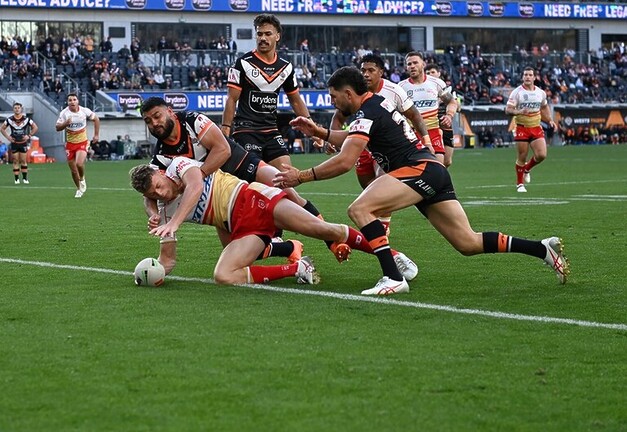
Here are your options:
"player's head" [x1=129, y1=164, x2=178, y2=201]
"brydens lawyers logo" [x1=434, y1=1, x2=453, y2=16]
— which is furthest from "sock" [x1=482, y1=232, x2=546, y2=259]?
"brydens lawyers logo" [x1=434, y1=1, x2=453, y2=16]

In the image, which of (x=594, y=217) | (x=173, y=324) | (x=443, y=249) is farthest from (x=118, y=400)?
(x=594, y=217)

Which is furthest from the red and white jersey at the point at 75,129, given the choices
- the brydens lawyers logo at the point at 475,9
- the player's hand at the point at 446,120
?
the brydens lawyers logo at the point at 475,9

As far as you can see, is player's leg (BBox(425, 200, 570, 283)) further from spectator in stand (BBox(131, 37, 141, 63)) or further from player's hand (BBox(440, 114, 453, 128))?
spectator in stand (BBox(131, 37, 141, 63))

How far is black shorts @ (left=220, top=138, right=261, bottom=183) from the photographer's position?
10656 millimetres

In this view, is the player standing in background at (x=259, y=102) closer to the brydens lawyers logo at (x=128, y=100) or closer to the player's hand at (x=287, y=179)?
the player's hand at (x=287, y=179)

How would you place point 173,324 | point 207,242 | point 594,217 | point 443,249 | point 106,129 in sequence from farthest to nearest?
point 106,129, point 594,217, point 207,242, point 443,249, point 173,324

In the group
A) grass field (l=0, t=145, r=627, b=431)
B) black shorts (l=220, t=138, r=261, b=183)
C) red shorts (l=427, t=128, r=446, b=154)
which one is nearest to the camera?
grass field (l=0, t=145, r=627, b=431)

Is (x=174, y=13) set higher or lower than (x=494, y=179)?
higher

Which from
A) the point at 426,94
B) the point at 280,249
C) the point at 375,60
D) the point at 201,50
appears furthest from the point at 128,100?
Answer: the point at 280,249

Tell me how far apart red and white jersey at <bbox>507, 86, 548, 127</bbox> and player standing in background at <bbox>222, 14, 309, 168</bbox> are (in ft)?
37.8

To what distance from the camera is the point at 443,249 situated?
1202 cm

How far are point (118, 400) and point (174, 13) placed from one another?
62.1 m

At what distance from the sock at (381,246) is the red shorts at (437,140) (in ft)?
27.7

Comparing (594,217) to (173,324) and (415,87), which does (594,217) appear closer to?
(415,87)
